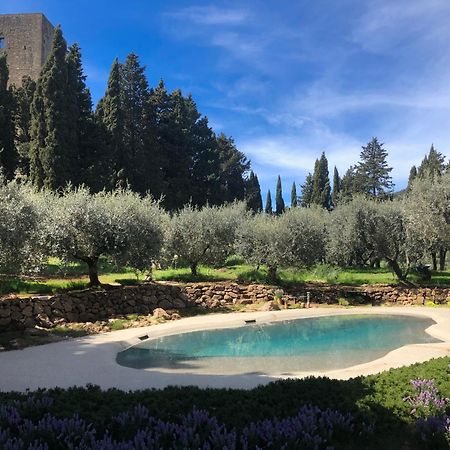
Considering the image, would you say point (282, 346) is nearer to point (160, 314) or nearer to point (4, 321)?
→ point (160, 314)

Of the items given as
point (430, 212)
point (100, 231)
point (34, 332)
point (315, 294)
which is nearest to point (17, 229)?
point (34, 332)

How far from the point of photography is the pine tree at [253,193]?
58.5m

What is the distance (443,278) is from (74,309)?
20467 mm

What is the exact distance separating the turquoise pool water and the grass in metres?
5.17

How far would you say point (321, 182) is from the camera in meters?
59.3

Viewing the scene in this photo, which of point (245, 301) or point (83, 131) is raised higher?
point (83, 131)

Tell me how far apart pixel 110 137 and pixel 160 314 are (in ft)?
71.7

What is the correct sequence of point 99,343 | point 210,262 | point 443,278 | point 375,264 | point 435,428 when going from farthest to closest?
point 375,264 → point 443,278 → point 210,262 → point 99,343 → point 435,428

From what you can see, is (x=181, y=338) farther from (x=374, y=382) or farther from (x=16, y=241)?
(x=374, y=382)

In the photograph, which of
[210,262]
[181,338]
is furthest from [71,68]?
[181,338]

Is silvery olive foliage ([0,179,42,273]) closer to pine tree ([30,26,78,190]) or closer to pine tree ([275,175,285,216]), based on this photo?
pine tree ([30,26,78,190])

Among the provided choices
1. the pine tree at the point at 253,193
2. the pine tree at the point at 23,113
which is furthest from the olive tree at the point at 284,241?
the pine tree at the point at 253,193

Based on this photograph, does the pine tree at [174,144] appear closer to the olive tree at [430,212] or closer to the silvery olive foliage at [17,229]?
the olive tree at [430,212]

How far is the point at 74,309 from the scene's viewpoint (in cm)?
1502
